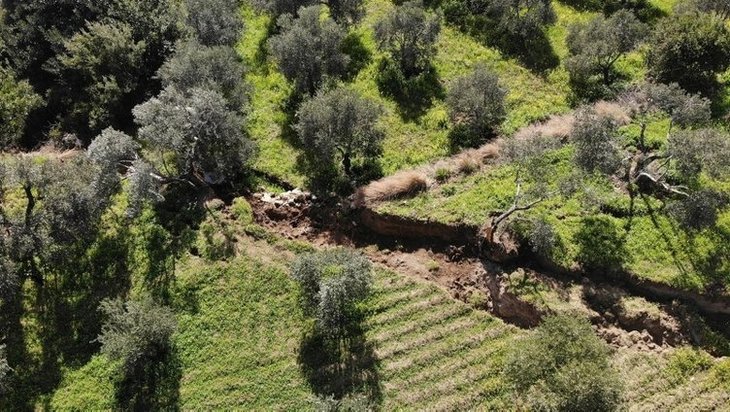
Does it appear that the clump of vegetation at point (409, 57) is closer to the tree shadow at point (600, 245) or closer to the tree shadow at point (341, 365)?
the tree shadow at point (600, 245)

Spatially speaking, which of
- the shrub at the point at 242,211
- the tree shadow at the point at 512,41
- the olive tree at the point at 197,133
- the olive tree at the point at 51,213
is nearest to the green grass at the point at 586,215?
the shrub at the point at 242,211

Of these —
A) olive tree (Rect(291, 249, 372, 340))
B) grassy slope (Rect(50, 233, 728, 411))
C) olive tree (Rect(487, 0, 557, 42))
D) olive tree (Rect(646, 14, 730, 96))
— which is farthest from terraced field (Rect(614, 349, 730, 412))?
olive tree (Rect(487, 0, 557, 42))

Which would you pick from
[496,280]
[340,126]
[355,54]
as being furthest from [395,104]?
[496,280]

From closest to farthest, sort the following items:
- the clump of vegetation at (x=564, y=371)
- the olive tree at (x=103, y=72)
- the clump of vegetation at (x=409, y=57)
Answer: the clump of vegetation at (x=564, y=371) → the olive tree at (x=103, y=72) → the clump of vegetation at (x=409, y=57)

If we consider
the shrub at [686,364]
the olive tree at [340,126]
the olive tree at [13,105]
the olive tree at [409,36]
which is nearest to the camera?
the shrub at [686,364]

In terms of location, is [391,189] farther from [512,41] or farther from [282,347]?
[512,41]

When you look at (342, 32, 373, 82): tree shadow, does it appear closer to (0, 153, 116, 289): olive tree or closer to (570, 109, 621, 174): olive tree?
(570, 109, 621, 174): olive tree
